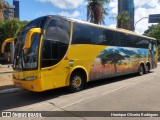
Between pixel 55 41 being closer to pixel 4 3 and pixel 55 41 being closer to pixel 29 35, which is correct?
pixel 29 35

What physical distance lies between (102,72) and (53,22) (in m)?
4.10

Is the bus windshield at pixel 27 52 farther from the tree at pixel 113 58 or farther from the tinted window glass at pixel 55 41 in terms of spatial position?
the tree at pixel 113 58

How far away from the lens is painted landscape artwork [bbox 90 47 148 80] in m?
11.5

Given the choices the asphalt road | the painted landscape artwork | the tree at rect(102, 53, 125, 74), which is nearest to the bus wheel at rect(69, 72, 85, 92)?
the asphalt road

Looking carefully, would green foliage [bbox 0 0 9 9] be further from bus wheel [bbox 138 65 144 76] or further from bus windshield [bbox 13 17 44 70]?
bus wheel [bbox 138 65 144 76]

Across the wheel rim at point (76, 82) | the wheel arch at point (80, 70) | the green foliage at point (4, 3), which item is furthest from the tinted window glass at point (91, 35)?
the green foliage at point (4, 3)

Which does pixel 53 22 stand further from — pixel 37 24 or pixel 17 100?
pixel 17 100

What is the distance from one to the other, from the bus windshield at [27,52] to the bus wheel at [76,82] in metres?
2.10

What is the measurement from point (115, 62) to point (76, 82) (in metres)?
3.65

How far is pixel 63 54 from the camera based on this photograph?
937 cm

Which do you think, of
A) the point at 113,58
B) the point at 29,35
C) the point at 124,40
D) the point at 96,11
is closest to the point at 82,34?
the point at 113,58

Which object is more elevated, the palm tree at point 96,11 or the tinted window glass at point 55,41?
the palm tree at point 96,11

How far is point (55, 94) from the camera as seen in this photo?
982cm

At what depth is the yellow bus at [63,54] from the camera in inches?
336
